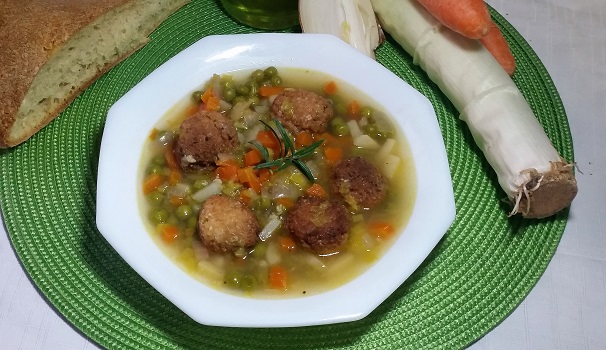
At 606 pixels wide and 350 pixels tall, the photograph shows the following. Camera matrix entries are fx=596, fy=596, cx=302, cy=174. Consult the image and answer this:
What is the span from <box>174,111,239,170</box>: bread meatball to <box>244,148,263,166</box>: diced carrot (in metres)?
0.06

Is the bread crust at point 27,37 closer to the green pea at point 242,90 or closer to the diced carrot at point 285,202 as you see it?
the green pea at point 242,90

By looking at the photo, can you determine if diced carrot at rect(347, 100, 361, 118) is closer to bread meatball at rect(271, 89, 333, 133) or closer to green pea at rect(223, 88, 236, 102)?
bread meatball at rect(271, 89, 333, 133)

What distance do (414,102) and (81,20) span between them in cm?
141

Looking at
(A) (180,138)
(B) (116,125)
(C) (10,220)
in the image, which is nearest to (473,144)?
(A) (180,138)

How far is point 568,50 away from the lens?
289cm

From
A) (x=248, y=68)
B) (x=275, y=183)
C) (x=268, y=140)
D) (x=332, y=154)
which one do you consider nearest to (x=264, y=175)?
(x=275, y=183)

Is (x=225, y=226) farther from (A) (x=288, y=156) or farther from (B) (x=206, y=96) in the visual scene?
(B) (x=206, y=96)

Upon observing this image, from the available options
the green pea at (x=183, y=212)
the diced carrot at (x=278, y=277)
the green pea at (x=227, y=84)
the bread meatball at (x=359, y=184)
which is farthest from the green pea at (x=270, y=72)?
the diced carrot at (x=278, y=277)

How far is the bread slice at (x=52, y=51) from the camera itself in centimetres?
238

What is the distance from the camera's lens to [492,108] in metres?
2.37

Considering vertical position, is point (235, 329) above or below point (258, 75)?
below

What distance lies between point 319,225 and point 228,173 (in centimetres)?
38

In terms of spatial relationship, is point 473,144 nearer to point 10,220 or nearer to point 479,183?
point 479,183

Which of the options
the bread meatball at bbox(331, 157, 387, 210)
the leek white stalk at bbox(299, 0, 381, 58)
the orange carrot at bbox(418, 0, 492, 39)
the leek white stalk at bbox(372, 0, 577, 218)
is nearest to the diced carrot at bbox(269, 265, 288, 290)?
the bread meatball at bbox(331, 157, 387, 210)
